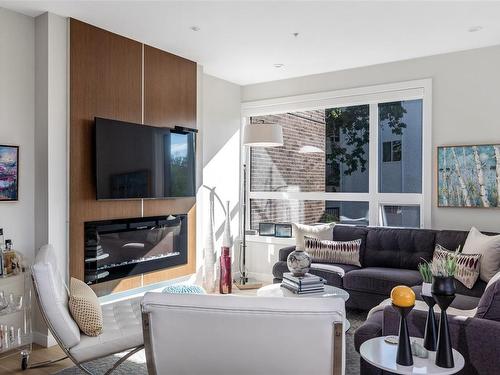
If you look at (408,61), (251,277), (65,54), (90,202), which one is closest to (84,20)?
(65,54)

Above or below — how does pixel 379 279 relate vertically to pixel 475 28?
below

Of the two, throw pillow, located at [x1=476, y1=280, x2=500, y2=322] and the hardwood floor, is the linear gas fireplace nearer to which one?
the hardwood floor

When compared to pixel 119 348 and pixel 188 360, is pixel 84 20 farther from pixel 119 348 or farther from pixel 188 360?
pixel 188 360

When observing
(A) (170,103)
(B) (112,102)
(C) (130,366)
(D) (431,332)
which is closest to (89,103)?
(B) (112,102)

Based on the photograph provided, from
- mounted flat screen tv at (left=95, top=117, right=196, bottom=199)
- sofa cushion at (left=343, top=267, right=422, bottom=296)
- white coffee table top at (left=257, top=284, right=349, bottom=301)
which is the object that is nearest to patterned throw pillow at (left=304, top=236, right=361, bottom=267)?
sofa cushion at (left=343, top=267, right=422, bottom=296)

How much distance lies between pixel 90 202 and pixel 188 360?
2702mm

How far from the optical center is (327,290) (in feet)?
11.2

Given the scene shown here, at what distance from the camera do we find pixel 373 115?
5133 mm

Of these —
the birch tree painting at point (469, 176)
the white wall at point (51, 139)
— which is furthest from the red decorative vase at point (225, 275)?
the birch tree painting at point (469, 176)

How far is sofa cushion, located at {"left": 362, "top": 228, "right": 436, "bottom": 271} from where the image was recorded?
14.1 feet

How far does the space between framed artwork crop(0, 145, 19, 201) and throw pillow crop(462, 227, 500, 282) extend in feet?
13.0

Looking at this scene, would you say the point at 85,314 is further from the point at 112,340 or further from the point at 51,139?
the point at 51,139

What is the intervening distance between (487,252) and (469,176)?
1.08m

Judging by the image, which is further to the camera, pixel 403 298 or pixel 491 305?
pixel 491 305
